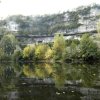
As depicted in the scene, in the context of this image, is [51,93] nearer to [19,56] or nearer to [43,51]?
[43,51]

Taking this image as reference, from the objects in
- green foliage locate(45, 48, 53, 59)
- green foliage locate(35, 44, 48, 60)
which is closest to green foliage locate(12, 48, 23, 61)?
green foliage locate(35, 44, 48, 60)

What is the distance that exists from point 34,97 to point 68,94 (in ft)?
8.86

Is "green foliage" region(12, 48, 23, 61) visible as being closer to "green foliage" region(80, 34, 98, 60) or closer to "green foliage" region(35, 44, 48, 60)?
"green foliage" region(35, 44, 48, 60)

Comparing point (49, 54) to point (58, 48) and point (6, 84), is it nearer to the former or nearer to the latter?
point (58, 48)

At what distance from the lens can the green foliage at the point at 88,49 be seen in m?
92.4

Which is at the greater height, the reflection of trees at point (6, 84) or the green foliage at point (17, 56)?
the reflection of trees at point (6, 84)

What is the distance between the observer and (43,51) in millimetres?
119500

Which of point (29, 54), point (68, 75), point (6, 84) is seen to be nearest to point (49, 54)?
point (29, 54)

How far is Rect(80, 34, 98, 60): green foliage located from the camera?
92.4 meters

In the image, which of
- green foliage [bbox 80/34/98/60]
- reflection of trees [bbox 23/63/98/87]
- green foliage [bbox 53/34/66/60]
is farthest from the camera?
green foliage [bbox 53/34/66/60]

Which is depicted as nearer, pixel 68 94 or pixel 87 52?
pixel 68 94

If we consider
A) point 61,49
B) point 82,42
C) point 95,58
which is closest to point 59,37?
point 61,49

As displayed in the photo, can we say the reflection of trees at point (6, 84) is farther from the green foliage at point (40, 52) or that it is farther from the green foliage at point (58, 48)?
the green foliage at point (40, 52)

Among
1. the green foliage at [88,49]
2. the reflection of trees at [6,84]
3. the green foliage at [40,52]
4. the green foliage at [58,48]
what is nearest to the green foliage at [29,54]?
the green foliage at [40,52]
